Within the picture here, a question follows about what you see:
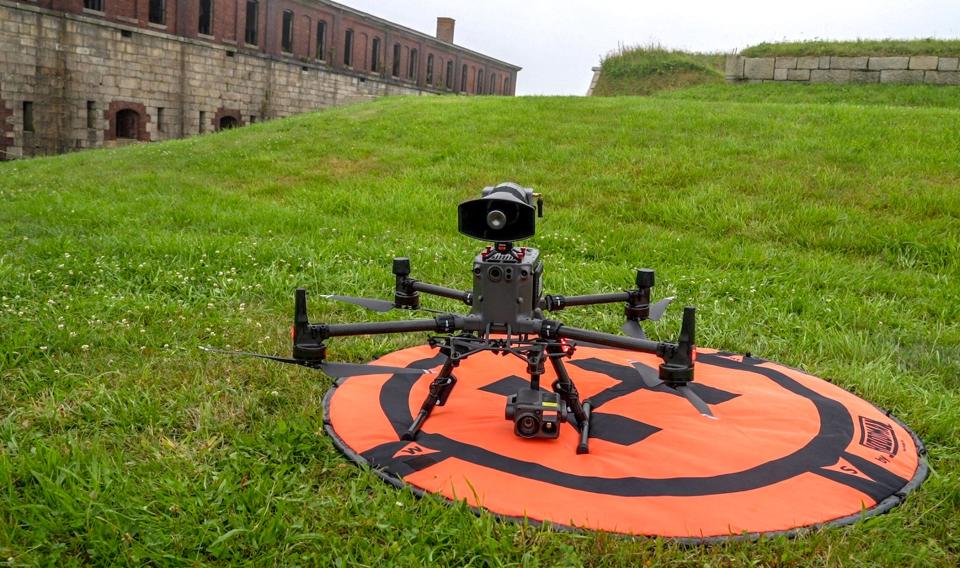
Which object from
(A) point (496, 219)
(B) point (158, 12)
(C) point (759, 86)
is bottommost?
(A) point (496, 219)

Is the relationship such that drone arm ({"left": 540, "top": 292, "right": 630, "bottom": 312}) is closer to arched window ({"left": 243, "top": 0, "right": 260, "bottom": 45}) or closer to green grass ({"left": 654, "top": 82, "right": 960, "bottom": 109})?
green grass ({"left": 654, "top": 82, "right": 960, "bottom": 109})

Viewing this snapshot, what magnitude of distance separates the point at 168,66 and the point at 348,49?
1507 cm

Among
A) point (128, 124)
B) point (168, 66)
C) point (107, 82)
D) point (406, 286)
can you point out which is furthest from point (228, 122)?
point (406, 286)

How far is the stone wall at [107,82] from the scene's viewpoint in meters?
26.0

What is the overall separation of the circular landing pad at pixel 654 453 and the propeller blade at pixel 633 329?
286 mm

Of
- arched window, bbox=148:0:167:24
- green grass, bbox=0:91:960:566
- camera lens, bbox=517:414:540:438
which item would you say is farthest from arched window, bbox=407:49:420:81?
camera lens, bbox=517:414:540:438

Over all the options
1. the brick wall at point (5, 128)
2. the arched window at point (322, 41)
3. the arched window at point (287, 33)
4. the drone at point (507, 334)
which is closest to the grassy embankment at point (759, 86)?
the drone at point (507, 334)

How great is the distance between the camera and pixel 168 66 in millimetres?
31297

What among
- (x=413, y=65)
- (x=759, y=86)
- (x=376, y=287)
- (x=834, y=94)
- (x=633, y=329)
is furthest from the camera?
(x=413, y=65)

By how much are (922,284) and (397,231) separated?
17.4ft

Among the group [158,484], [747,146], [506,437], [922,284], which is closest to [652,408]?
[506,437]

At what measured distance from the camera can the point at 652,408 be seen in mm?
3861

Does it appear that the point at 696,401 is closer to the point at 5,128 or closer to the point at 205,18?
the point at 5,128

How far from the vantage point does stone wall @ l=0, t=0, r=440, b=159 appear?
85.3 feet
